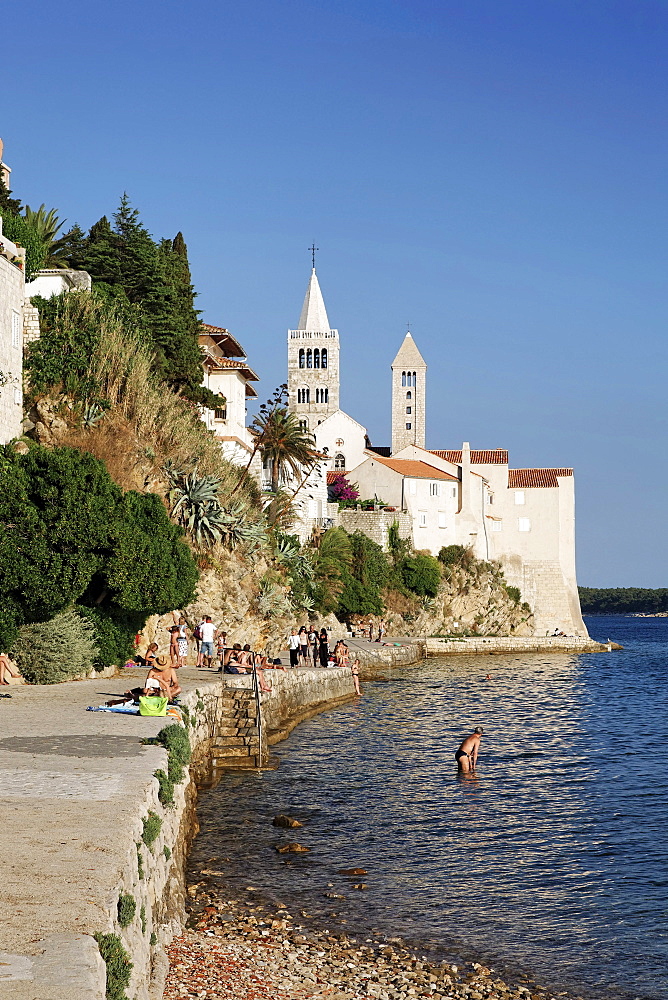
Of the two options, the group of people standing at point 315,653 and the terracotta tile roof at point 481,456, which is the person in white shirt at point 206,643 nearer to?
the group of people standing at point 315,653

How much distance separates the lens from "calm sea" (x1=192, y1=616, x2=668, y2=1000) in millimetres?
11758

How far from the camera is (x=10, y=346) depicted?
26.4 meters

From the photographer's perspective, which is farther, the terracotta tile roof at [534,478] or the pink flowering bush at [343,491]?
the terracotta tile roof at [534,478]

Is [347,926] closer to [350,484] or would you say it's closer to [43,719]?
[43,719]

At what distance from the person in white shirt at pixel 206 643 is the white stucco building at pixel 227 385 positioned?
67.6ft

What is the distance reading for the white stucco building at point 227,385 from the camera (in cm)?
4866

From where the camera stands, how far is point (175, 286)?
4522 centimetres

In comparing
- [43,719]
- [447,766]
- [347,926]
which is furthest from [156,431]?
[347,926]

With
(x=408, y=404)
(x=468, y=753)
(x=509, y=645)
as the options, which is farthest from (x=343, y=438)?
(x=468, y=753)

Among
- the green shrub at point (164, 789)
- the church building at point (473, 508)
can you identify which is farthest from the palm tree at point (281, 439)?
the green shrub at point (164, 789)

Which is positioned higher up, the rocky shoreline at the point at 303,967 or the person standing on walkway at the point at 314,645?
the person standing on walkway at the point at 314,645

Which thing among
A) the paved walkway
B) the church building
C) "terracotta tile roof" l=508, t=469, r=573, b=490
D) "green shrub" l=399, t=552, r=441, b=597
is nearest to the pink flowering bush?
the church building

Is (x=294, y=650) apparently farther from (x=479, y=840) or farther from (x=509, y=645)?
(x=509, y=645)

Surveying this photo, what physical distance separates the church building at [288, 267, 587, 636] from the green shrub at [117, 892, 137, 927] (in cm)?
4845
